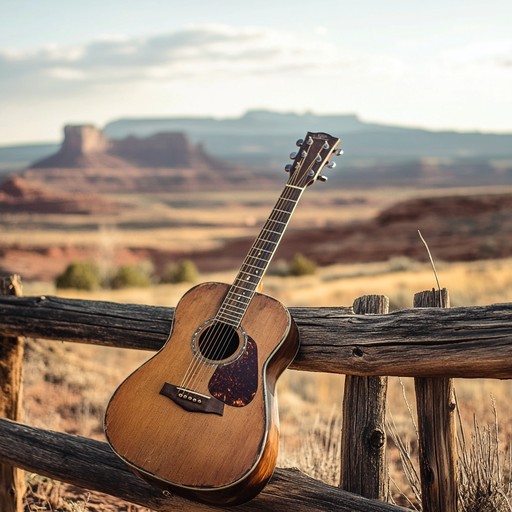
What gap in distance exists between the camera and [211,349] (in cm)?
263

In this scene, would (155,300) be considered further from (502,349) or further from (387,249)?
(387,249)

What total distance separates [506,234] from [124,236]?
97.2 feet

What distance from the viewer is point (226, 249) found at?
4656 cm

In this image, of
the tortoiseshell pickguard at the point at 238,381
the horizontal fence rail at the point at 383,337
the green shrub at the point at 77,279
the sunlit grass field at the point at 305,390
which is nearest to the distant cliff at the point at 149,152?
the sunlit grass field at the point at 305,390

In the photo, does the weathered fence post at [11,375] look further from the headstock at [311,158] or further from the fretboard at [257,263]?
the headstock at [311,158]

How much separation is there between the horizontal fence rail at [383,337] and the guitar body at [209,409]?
0.13 metres

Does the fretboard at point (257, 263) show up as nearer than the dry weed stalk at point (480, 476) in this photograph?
Yes

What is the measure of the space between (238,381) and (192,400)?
169 millimetres

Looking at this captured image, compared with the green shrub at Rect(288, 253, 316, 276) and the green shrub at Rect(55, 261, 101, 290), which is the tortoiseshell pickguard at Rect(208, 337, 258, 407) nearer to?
the green shrub at Rect(55, 261, 101, 290)

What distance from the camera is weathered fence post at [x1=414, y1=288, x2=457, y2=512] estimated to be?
2.57 m

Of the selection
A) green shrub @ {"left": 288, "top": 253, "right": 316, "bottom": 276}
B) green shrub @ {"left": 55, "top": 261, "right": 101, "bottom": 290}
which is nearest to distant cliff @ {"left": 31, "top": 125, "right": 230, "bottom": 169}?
green shrub @ {"left": 288, "top": 253, "right": 316, "bottom": 276}

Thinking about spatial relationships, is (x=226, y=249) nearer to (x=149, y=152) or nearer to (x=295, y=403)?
(x=295, y=403)

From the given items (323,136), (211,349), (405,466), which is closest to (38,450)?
(211,349)

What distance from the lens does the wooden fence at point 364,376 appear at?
2398 mm
